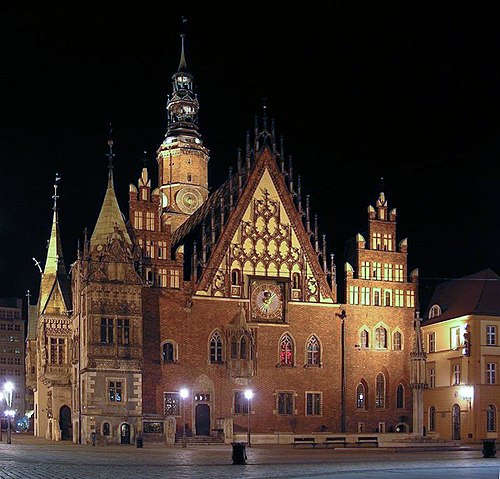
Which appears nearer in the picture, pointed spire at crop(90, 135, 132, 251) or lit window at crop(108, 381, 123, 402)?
lit window at crop(108, 381, 123, 402)

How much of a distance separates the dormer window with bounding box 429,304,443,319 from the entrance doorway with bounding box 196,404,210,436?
19.2m

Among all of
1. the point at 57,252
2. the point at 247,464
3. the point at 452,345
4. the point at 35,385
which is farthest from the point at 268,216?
the point at 247,464

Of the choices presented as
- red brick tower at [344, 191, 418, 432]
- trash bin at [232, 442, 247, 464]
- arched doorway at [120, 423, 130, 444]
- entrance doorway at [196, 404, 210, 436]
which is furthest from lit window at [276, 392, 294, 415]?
trash bin at [232, 442, 247, 464]

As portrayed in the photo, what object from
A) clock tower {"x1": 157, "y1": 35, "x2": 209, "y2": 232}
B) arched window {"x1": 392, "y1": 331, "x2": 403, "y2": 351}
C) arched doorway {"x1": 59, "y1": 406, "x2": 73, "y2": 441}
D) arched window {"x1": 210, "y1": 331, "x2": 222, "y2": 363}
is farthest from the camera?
clock tower {"x1": 157, "y1": 35, "x2": 209, "y2": 232}

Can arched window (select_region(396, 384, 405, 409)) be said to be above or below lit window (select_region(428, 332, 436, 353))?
below

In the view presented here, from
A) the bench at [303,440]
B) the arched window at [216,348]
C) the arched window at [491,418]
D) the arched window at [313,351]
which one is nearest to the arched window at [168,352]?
the arched window at [216,348]

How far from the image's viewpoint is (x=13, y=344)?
14575 cm

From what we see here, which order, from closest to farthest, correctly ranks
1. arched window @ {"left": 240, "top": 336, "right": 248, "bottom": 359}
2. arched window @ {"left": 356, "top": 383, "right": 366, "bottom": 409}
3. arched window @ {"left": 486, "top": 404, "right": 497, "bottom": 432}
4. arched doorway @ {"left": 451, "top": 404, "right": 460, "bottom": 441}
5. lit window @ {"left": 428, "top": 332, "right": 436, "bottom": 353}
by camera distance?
arched window @ {"left": 486, "top": 404, "right": 497, "bottom": 432} < arched window @ {"left": 240, "top": 336, "right": 248, "bottom": 359} < arched doorway @ {"left": 451, "top": 404, "right": 460, "bottom": 441} < arched window @ {"left": 356, "top": 383, "right": 366, "bottom": 409} < lit window @ {"left": 428, "top": 332, "right": 436, "bottom": 353}

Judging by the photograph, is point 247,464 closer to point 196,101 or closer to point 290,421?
point 290,421

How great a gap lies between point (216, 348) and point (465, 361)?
1751 centimetres

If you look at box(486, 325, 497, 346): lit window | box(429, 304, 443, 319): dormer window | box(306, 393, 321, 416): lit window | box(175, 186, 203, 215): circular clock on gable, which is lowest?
box(306, 393, 321, 416): lit window

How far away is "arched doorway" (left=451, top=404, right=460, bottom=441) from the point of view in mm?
73062

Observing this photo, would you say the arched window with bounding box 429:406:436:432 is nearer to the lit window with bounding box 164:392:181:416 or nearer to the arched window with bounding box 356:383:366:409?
the arched window with bounding box 356:383:366:409

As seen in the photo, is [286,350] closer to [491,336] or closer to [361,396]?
[361,396]
